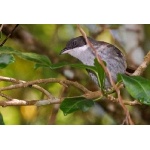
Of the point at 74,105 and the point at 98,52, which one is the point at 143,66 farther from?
the point at 74,105

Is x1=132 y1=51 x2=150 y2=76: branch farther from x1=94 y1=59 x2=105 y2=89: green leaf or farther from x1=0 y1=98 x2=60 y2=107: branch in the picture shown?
x1=0 y1=98 x2=60 y2=107: branch

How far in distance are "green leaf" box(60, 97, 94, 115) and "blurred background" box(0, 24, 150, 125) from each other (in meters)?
0.15

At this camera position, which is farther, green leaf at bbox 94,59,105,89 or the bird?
the bird

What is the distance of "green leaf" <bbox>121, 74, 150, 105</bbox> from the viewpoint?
114 cm

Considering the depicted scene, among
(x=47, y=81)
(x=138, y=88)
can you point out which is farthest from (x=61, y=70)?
(x=138, y=88)

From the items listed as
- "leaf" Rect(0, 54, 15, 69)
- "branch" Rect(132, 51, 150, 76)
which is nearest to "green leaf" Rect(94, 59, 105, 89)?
"branch" Rect(132, 51, 150, 76)

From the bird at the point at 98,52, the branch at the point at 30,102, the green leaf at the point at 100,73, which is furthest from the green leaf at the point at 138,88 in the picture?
the branch at the point at 30,102

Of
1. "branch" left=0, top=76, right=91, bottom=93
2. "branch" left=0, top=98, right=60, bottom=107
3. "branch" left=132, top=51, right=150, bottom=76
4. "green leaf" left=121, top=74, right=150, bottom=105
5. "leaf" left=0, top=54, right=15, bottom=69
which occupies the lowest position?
"branch" left=0, top=98, right=60, bottom=107

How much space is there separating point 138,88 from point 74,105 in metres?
0.23

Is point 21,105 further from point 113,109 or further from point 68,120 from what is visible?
point 113,109
